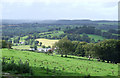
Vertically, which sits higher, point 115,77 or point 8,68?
point 8,68

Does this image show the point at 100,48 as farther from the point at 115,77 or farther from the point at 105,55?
the point at 115,77

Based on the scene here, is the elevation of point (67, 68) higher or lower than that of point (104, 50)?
higher

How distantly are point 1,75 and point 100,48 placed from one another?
40034mm

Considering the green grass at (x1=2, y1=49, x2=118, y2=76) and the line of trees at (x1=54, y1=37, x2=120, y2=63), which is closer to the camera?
the green grass at (x1=2, y1=49, x2=118, y2=76)

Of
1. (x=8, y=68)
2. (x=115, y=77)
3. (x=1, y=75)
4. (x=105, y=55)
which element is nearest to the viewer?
(x=1, y=75)

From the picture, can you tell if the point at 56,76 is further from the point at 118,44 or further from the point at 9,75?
the point at 118,44

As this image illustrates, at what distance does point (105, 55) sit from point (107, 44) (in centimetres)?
371

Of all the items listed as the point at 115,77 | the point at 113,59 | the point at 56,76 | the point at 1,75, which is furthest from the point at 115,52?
the point at 1,75

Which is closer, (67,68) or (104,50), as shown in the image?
(67,68)

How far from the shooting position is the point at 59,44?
5084cm

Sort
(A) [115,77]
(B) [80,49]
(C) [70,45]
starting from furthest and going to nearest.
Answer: (B) [80,49] < (C) [70,45] < (A) [115,77]

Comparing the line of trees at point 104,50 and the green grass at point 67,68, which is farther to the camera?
the line of trees at point 104,50

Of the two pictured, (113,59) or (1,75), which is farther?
(113,59)

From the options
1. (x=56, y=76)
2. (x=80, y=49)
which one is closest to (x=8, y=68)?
(x=56, y=76)
